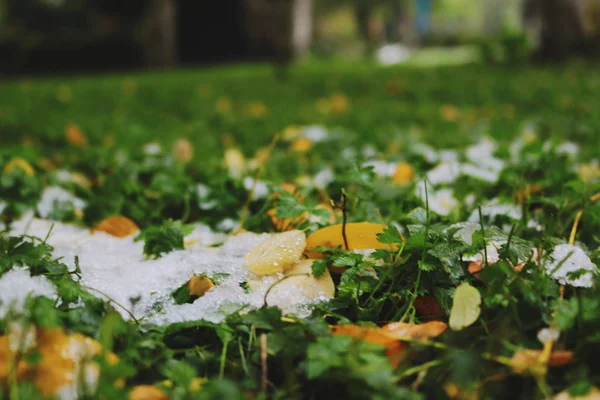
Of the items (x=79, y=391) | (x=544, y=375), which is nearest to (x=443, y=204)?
(x=544, y=375)

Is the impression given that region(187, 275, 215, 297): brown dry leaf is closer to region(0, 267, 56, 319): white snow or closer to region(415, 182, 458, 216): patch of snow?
region(0, 267, 56, 319): white snow

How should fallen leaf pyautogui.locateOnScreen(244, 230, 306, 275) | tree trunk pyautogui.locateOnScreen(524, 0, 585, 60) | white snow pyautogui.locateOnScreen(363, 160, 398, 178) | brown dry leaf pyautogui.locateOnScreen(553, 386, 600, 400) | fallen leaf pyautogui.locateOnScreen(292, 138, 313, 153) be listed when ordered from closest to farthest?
brown dry leaf pyautogui.locateOnScreen(553, 386, 600, 400)
fallen leaf pyautogui.locateOnScreen(244, 230, 306, 275)
white snow pyautogui.locateOnScreen(363, 160, 398, 178)
fallen leaf pyautogui.locateOnScreen(292, 138, 313, 153)
tree trunk pyautogui.locateOnScreen(524, 0, 585, 60)

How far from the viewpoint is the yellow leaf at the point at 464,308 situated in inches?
33.9

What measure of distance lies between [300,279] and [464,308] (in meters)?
0.30

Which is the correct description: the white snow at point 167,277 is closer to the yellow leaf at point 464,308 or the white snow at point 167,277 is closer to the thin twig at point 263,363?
the thin twig at point 263,363

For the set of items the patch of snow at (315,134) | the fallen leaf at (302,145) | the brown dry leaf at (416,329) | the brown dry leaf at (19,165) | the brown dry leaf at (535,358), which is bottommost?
the brown dry leaf at (416,329)

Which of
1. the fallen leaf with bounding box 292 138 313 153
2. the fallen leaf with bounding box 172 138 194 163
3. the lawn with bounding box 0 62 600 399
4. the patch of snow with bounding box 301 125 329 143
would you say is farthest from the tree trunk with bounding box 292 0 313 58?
the lawn with bounding box 0 62 600 399

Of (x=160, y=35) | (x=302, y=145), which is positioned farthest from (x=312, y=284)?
(x=160, y=35)

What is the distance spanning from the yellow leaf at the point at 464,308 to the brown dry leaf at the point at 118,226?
0.88 meters

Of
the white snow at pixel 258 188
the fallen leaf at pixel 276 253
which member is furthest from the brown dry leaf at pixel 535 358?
the white snow at pixel 258 188

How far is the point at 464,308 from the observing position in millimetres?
874

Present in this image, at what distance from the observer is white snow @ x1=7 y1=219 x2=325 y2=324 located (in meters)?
0.96

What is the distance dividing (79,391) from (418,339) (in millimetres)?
473

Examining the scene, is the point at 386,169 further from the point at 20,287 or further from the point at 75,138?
the point at 75,138
